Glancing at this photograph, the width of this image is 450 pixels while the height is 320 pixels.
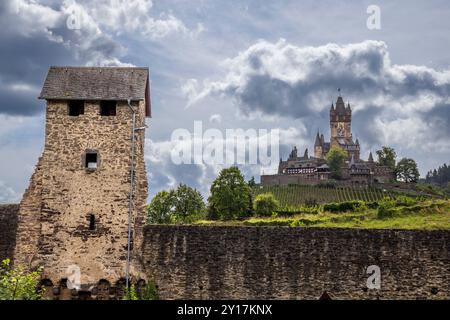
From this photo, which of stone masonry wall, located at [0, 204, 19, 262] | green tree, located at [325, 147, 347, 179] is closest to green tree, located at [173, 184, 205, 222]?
stone masonry wall, located at [0, 204, 19, 262]

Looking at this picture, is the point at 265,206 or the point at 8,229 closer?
the point at 8,229

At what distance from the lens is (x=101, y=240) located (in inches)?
1072

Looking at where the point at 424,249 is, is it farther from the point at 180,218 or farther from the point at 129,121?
the point at 180,218

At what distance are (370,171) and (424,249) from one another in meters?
148

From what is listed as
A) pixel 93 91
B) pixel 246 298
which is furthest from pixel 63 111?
pixel 246 298

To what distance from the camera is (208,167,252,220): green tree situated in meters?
83.3

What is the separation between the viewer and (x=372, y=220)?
7350 centimetres

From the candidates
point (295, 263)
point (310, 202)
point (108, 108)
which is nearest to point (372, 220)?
point (310, 202)

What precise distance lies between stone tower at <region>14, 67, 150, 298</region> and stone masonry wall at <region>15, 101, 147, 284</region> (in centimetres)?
5

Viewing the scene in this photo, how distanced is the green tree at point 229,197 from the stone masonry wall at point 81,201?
182 ft

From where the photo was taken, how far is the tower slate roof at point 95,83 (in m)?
28.0

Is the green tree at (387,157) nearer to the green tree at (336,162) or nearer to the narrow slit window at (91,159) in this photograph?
the green tree at (336,162)

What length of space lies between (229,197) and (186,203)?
6122 mm

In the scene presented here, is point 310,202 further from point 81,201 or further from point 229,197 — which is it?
point 81,201
